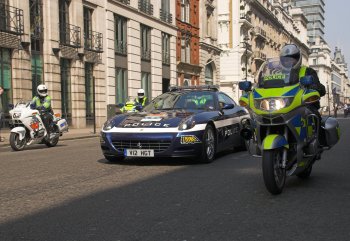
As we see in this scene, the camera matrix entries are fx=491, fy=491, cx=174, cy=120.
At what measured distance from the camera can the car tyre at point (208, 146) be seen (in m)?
8.47

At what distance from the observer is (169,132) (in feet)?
26.4

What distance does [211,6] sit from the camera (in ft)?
154

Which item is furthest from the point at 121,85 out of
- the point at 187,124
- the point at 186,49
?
the point at 187,124

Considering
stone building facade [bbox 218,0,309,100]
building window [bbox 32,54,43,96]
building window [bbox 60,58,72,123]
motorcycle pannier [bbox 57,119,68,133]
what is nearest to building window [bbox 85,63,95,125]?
building window [bbox 60,58,72,123]

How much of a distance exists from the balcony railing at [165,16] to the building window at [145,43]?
243 centimetres

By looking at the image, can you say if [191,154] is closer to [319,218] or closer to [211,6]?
[319,218]

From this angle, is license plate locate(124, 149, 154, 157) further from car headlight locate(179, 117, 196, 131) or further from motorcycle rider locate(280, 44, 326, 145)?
motorcycle rider locate(280, 44, 326, 145)

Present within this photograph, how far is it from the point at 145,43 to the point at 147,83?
2.76 metres

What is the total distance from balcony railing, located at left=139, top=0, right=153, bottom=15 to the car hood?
2537cm

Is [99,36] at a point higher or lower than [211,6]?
lower

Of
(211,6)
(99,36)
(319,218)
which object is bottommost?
(319,218)

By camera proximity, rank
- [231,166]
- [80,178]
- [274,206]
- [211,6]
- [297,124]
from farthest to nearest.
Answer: [211,6]
[231,166]
[80,178]
[297,124]
[274,206]

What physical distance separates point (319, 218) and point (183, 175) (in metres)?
2.98

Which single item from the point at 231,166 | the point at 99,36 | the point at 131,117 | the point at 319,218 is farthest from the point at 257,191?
the point at 99,36
